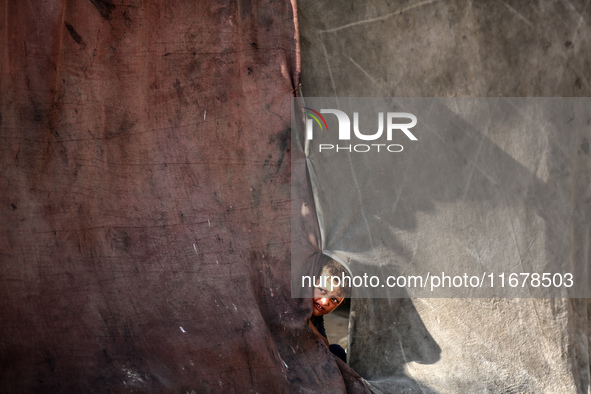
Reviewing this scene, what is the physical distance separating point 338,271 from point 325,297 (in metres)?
0.11

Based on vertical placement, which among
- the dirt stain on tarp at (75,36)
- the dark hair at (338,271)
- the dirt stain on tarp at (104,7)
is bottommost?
the dark hair at (338,271)

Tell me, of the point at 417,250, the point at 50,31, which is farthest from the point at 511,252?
the point at 50,31

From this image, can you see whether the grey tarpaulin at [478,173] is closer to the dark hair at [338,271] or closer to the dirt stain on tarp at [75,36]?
the dark hair at [338,271]

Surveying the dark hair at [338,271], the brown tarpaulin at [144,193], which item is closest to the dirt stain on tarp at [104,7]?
the brown tarpaulin at [144,193]

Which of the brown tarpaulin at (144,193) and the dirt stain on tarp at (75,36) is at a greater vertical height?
the dirt stain on tarp at (75,36)

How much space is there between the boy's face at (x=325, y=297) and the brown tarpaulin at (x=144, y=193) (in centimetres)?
18

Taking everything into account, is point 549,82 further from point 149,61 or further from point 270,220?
point 149,61

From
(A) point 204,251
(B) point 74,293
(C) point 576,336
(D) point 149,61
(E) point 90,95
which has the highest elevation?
(D) point 149,61

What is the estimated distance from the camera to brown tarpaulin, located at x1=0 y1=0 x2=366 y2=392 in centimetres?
174

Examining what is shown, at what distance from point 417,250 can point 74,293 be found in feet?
3.93

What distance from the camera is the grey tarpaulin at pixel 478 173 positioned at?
1.84 metres

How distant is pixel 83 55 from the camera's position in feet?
5.73

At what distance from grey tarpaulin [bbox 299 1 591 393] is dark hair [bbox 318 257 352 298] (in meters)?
0.08

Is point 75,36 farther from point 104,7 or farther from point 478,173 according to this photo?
point 478,173
